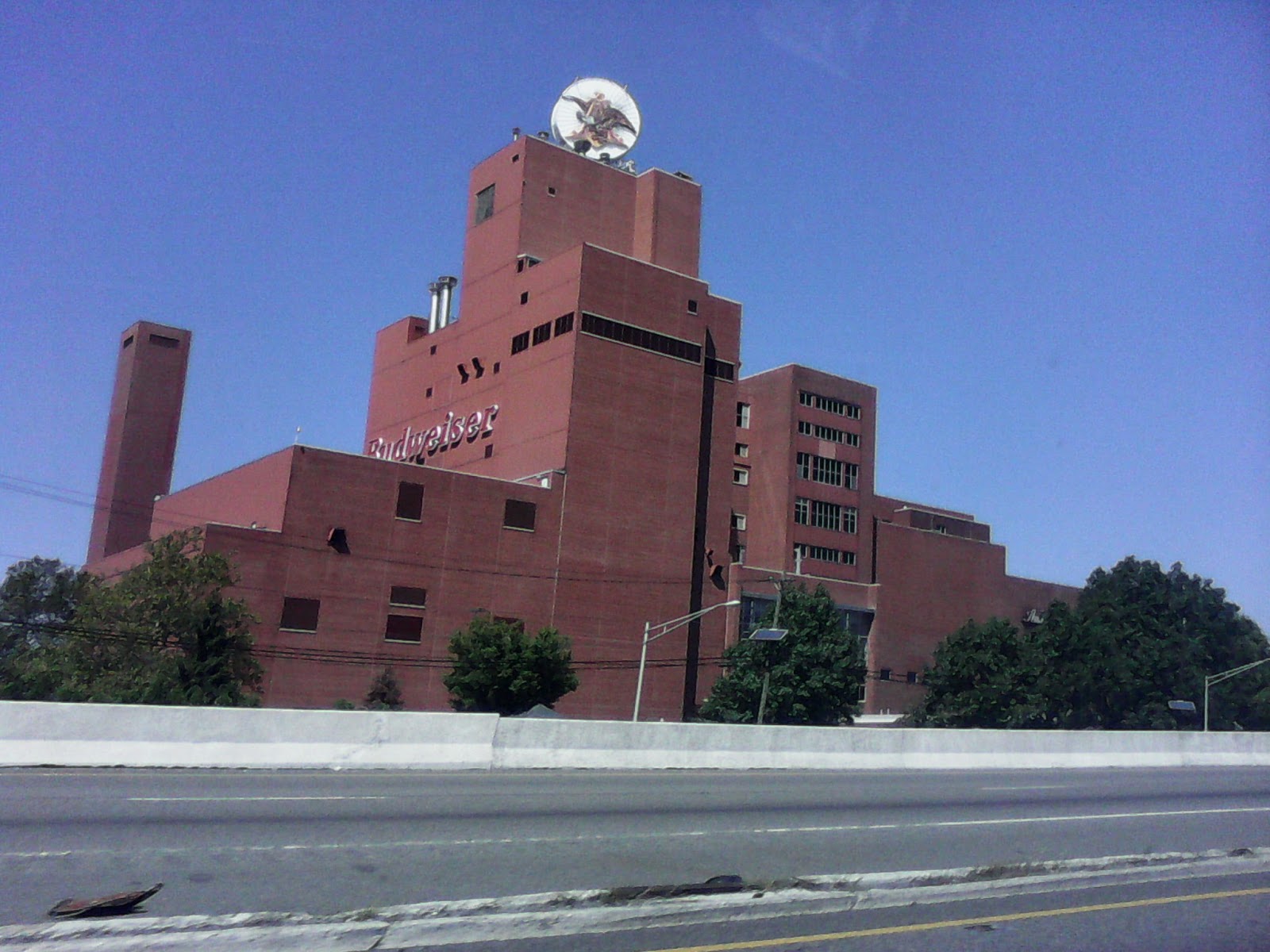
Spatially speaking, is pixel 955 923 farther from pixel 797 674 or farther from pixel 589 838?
pixel 797 674

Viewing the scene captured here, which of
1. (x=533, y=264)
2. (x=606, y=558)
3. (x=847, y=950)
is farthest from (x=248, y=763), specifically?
(x=533, y=264)

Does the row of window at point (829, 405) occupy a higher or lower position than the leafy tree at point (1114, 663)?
higher

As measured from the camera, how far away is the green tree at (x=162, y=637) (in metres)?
52.4

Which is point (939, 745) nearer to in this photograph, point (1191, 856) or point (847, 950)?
point (1191, 856)

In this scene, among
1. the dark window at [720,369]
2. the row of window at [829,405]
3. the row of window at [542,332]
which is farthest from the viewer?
the row of window at [829,405]

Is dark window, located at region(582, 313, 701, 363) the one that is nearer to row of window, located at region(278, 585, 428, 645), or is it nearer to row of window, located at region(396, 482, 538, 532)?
row of window, located at region(396, 482, 538, 532)

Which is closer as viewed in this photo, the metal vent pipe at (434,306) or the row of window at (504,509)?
the row of window at (504,509)

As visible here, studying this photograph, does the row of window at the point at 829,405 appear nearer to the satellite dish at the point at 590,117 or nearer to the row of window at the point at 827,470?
the row of window at the point at 827,470

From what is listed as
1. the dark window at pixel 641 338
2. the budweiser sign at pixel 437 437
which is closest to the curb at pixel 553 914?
the dark window at pixel 641 338

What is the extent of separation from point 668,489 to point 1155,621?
50432 mm

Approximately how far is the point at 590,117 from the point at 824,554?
40548mm

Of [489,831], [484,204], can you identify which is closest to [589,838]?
[489,831]

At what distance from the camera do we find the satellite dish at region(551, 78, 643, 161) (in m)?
88.9

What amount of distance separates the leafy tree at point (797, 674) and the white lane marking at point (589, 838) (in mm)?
53145
